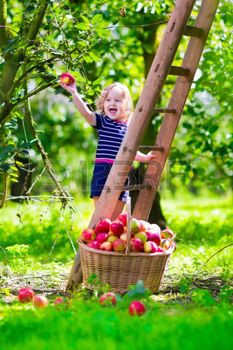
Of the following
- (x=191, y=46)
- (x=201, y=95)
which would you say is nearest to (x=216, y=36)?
(x=201, y=95)

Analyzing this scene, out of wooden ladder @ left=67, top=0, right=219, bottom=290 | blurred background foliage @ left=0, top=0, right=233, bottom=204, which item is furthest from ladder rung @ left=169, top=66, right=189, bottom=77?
blurred background foliage @ left=0, top=0, right=233, bottom=204

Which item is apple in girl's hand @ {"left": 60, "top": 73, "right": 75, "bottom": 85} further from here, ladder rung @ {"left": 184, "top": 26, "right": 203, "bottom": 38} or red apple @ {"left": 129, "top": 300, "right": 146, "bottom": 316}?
red apple @ {"left": 129, "top": 300, "right": 146, "bottom": 316}

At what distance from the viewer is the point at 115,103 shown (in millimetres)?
4859

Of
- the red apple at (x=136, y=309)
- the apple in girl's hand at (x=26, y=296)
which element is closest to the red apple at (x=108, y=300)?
the red apple at (x=136, y=309)

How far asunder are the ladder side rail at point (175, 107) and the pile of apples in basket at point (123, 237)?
40 cm

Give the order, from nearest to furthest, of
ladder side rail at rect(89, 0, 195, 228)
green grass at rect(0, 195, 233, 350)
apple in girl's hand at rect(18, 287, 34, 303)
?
green grass at rect(0, 195, 233, 350) → apple in girl's hand at rect(18, 287, 34, 303) → ladder side rail at rect(89, 0, 195, 228)

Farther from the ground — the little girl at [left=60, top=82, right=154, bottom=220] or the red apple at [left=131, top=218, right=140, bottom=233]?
the little girl at [left=60, top=82, right=154, bottom=220]

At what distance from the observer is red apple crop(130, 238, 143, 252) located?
412 cm

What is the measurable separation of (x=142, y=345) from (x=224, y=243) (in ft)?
13.9

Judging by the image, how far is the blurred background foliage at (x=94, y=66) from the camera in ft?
15.0

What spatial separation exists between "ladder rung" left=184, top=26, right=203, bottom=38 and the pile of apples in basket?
4.42 feet

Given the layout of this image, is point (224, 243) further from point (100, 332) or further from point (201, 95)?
point (100, 332)

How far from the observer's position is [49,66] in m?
4.70

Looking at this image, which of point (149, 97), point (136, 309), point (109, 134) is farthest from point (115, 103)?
point (136, 309)
